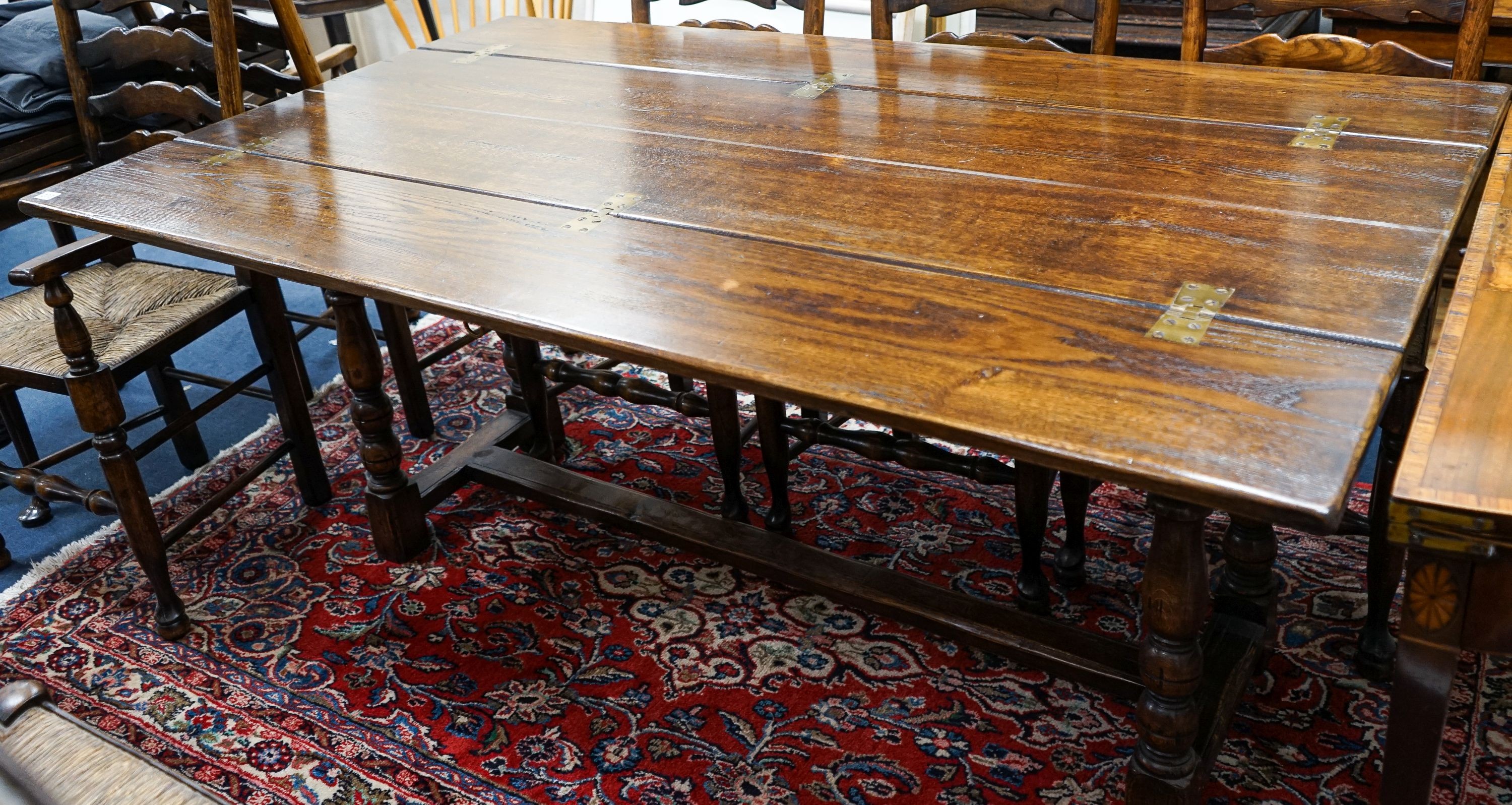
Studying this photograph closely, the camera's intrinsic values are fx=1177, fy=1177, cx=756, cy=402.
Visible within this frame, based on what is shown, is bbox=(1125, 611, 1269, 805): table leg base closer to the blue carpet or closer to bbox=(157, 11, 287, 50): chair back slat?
bbox=(157, 11, 287, 50): chair back slat

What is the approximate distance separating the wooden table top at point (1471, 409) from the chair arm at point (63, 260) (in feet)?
6.24

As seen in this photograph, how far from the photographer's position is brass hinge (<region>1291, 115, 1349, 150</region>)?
1.64 m

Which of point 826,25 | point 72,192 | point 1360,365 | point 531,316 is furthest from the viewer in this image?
point 826,25

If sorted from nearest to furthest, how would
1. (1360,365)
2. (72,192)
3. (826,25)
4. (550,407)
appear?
(1360,365) → (72,192) → (550,407) → (826,25)

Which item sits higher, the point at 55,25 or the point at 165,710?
the point at 55,25

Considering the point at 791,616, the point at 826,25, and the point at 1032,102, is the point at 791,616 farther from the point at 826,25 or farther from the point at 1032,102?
the point at 826,25

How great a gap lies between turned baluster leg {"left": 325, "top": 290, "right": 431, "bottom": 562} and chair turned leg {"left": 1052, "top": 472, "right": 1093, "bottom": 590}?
1.25m

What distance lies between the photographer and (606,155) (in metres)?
1.91

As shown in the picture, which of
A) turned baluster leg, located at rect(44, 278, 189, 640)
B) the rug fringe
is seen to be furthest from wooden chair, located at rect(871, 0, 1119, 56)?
the rug fringe

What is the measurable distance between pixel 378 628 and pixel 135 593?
569 millimetres

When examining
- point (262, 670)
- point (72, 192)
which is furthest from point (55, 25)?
point (262, 670)

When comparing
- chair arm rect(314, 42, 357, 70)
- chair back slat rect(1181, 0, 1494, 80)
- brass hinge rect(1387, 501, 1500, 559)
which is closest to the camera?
brass hinge rect(1387, 501, 1500, 559)

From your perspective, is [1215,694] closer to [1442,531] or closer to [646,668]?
[1442,531]

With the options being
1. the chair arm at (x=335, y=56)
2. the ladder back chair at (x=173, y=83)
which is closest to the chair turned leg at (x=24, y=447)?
the ladder back chair at (x=173, y=83)
